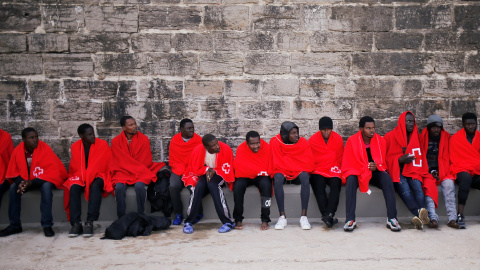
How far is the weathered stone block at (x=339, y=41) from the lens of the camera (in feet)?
23.5

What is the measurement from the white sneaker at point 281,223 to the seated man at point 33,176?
2634 millimetres

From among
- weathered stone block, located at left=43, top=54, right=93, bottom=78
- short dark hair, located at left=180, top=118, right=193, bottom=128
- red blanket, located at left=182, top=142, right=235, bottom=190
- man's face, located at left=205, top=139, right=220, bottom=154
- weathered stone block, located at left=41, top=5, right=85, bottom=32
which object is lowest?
red blanket, located at left=182, top=142, right=235, bottom=190

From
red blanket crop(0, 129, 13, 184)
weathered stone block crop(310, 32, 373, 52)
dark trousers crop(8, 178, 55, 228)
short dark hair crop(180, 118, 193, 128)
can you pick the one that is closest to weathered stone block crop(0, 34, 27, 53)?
red blanket crop(0, 129, 13, 184)

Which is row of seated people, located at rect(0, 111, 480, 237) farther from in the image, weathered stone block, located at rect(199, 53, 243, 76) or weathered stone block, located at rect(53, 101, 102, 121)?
weathered stone block, located at rect(199, 53, 243, 76)

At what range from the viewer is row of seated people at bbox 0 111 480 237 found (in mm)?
6055

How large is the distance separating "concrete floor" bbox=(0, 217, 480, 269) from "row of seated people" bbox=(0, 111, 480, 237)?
0.60ft

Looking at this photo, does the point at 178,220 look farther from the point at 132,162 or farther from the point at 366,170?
the point at 366,170

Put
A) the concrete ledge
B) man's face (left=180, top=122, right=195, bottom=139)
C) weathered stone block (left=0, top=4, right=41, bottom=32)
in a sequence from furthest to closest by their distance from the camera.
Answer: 1. weathered stone block (left=0, top=4, right=41, bottom=32)
2. man's face (left=180, top=122, right=195, bottom=139)
3. the concrete ledge

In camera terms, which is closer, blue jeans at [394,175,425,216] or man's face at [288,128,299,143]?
blue jeans at [394,175,425,216]

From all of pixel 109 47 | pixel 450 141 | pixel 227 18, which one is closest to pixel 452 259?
pixel 450 141

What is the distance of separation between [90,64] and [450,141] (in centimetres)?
499

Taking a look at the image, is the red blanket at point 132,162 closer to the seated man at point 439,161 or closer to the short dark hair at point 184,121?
the short dark hair at point 184,121

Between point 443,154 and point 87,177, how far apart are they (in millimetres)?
4526

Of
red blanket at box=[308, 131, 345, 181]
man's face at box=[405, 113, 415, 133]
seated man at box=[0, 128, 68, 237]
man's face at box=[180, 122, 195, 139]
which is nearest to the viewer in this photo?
seated man at box=[0, 128, 68, 237]
